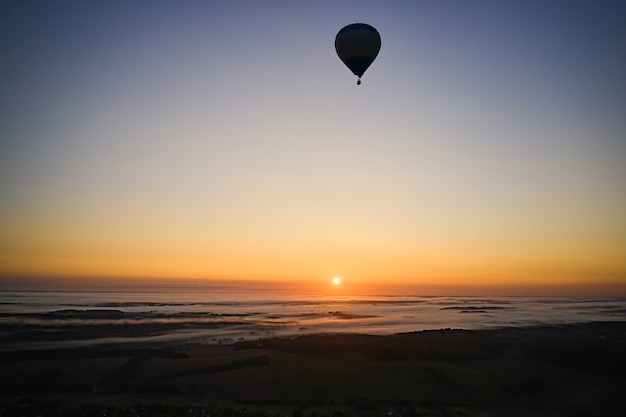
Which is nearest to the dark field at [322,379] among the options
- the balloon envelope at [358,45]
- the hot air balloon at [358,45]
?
the hot air balloon at [358,45]

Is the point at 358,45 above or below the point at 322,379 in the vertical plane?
above

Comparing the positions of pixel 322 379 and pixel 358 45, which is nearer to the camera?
pixel 322 379

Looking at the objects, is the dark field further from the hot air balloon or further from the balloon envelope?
the balloon envelope

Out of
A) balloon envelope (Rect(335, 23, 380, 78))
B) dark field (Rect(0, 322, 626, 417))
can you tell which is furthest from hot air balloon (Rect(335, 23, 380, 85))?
dark field (Rect(0, 322, 626, 417))

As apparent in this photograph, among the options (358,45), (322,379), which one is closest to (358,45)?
(358,45)

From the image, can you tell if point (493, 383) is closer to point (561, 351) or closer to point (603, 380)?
point (603, 380)

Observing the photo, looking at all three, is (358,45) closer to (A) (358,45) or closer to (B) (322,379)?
(A) (358,45)

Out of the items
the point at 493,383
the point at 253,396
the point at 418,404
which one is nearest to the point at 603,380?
the point at 493,383
